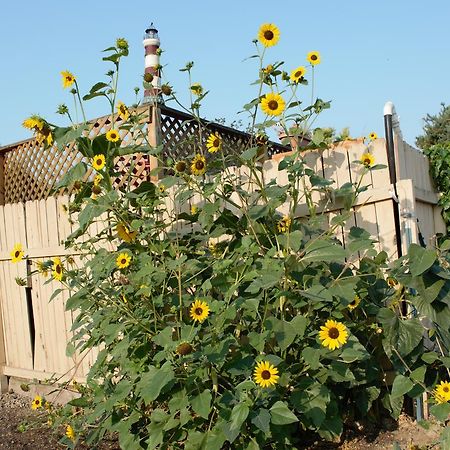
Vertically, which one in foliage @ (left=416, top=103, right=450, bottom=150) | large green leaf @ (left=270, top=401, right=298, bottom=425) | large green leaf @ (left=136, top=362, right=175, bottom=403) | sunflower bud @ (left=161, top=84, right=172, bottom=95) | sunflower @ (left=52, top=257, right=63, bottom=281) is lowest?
large green leaf @ (left=270, top=401, right=298, bottom=425)

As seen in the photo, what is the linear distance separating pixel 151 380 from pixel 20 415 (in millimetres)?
2643

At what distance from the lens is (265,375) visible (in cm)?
274

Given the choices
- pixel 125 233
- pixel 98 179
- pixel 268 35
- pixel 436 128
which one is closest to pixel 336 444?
pixel 125 233

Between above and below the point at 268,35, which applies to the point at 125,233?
below

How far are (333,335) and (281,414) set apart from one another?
399 millimetres

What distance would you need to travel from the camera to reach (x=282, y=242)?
3.11 m

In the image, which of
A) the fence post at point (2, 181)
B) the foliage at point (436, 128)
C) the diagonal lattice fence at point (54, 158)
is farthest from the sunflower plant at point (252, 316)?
the foliage at point (436, 128)

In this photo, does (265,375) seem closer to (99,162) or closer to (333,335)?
(333,335)

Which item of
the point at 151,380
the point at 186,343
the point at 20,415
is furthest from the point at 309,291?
the point at 20,415

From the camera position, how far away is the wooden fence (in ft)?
12.4

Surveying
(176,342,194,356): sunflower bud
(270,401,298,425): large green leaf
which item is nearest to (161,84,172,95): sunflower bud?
(176,342,194,356): sunflower bud

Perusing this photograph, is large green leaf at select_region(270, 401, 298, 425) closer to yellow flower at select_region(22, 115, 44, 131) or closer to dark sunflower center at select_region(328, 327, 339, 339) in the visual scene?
dark sunflower center at select_region(328, 327, 339, 339)

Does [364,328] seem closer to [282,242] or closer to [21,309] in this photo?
[282,242]

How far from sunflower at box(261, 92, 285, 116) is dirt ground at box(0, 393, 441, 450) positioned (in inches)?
61.8
